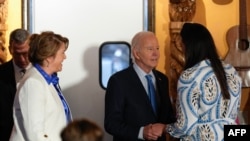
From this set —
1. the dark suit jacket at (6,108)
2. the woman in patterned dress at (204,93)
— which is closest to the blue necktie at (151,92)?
the woman in patterned dress at (204,93)

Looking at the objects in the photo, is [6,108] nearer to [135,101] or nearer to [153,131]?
[135,101]

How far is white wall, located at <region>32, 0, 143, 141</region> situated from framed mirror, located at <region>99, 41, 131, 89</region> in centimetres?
3

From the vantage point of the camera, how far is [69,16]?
370cm

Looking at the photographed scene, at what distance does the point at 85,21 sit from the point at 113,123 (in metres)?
1.09

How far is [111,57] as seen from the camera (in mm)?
3695

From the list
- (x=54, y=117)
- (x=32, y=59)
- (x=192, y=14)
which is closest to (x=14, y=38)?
(x=32, y=59)

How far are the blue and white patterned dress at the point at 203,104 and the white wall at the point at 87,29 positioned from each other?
1325mm

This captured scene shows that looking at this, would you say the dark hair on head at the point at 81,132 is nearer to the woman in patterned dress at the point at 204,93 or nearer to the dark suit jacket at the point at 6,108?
the woman in patterned dress at the point at 204,93

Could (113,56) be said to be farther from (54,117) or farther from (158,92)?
(54,117)

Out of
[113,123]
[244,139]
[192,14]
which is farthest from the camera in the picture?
[192,14]

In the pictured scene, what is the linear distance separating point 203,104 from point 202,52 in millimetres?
242

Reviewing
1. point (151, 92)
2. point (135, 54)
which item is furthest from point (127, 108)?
point (135, 54)

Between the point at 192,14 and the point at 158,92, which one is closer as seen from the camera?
the point at 158,92

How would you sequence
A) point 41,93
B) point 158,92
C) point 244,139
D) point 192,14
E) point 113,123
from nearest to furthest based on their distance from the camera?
point 41,93, point 244,139, point 113,123, point 158,92, point 192,14
